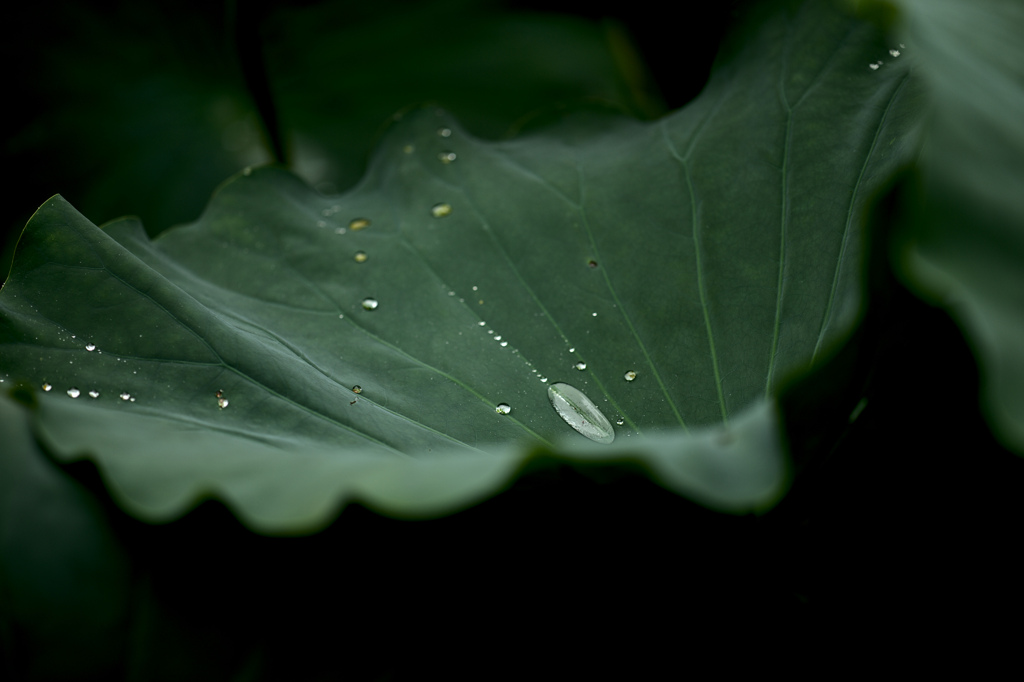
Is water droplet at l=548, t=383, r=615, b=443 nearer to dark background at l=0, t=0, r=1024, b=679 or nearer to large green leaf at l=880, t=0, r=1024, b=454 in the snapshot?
dark background at l=0, t=0, r=1024, b=679

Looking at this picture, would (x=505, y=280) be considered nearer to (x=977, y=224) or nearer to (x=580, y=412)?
(x=580, y=412)

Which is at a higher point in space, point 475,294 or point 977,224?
point 977,224

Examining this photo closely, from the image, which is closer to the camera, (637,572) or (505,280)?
(637,572)

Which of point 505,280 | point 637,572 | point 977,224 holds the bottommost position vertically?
point 637,572

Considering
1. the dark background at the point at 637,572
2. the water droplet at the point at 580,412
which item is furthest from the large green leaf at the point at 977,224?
the water droplet at the point at 580,412

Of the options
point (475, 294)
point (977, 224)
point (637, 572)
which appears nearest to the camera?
point (977, 224)

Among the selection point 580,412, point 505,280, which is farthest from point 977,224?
point 505,280

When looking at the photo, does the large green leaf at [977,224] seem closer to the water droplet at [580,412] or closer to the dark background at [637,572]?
the dark background at [637,572]

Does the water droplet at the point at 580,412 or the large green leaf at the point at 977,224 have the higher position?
the large green leaf at the point at 977,224
